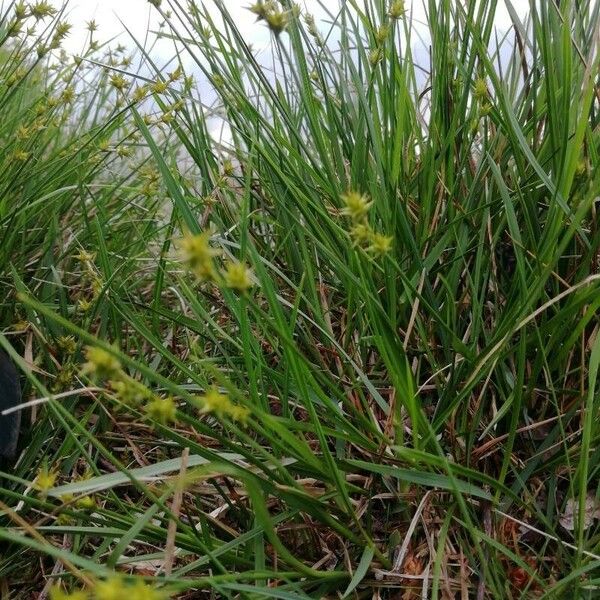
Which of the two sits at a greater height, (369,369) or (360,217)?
(360,217)

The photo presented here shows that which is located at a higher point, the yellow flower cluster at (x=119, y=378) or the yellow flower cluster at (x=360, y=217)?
the yellow flower cluster at (x=360, y=217)

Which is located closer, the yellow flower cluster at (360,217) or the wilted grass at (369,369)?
the yellow flower cluster at (360,217)

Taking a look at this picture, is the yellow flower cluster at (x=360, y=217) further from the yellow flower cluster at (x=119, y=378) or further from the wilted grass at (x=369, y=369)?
the yellow flower cluster at (x=119, y=378)

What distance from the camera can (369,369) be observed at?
1053 millimetres

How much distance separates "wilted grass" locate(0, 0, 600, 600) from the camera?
76 cm

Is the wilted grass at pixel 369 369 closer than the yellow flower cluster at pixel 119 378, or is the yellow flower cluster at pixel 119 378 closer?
the yellow flower cluster at pixel 119 378

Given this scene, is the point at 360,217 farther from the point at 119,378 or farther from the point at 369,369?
the point at 369,369

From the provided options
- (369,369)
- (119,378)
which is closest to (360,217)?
(119,378)

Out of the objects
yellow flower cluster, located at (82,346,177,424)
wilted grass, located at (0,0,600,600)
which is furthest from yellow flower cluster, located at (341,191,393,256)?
yellow flower cluster, located at (82,346,177,424)

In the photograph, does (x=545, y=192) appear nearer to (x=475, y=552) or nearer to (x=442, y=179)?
(x=442, y=179)

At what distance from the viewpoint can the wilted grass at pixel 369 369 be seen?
76cm

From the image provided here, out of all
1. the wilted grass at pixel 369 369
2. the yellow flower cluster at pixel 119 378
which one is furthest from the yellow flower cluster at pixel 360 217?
the yellow flower cluster at pixel 119 378

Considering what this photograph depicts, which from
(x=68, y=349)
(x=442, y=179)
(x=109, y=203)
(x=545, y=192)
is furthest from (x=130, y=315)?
(x=109, y=203)

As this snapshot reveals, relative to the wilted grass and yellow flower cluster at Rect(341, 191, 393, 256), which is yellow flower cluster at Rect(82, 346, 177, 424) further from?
yellow flower cluster at Rect(341, 191, 393, 256)
